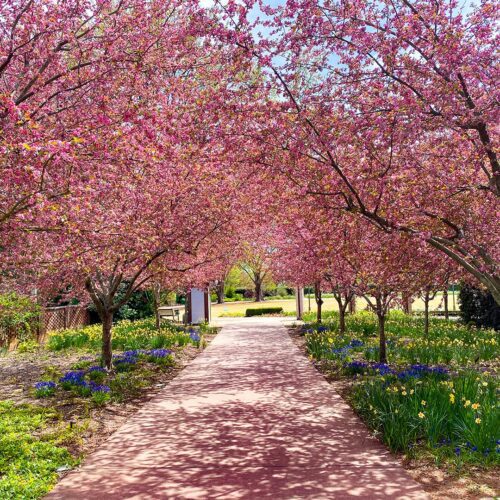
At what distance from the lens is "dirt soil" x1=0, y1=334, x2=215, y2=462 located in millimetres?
6172

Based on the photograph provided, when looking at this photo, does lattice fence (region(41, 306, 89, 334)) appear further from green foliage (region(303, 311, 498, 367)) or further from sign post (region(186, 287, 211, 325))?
green foliage (region(303, 311, 498, 367))

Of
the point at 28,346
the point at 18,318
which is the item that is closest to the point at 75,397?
the point at 18,318

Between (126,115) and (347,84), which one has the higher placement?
(347,84)

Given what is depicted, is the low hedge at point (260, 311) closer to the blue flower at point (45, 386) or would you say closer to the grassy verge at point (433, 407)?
the grassy verge at point (433, 407)

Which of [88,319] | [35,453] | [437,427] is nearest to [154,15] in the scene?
[35,453]

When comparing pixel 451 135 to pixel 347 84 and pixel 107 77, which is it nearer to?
pixel 347 84

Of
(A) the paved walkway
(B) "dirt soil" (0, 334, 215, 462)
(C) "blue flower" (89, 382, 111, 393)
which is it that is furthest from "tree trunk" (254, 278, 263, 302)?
(C) "blue flower" (89, 382, 111, 393)

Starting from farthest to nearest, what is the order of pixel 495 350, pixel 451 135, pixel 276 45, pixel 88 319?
pixel 88 319, pixel 495 350, pixel 451 135, pixel 276 45

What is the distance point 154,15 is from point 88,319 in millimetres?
19049

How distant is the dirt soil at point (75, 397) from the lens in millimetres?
6172

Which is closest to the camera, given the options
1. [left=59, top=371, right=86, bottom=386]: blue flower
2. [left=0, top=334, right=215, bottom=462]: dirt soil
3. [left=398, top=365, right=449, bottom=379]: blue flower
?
[left=0, top=334, right=215, bottom=462]: dirt soil

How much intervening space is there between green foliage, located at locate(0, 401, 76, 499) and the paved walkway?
0.66 feet

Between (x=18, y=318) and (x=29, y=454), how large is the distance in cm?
1014

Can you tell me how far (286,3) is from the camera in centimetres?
542
